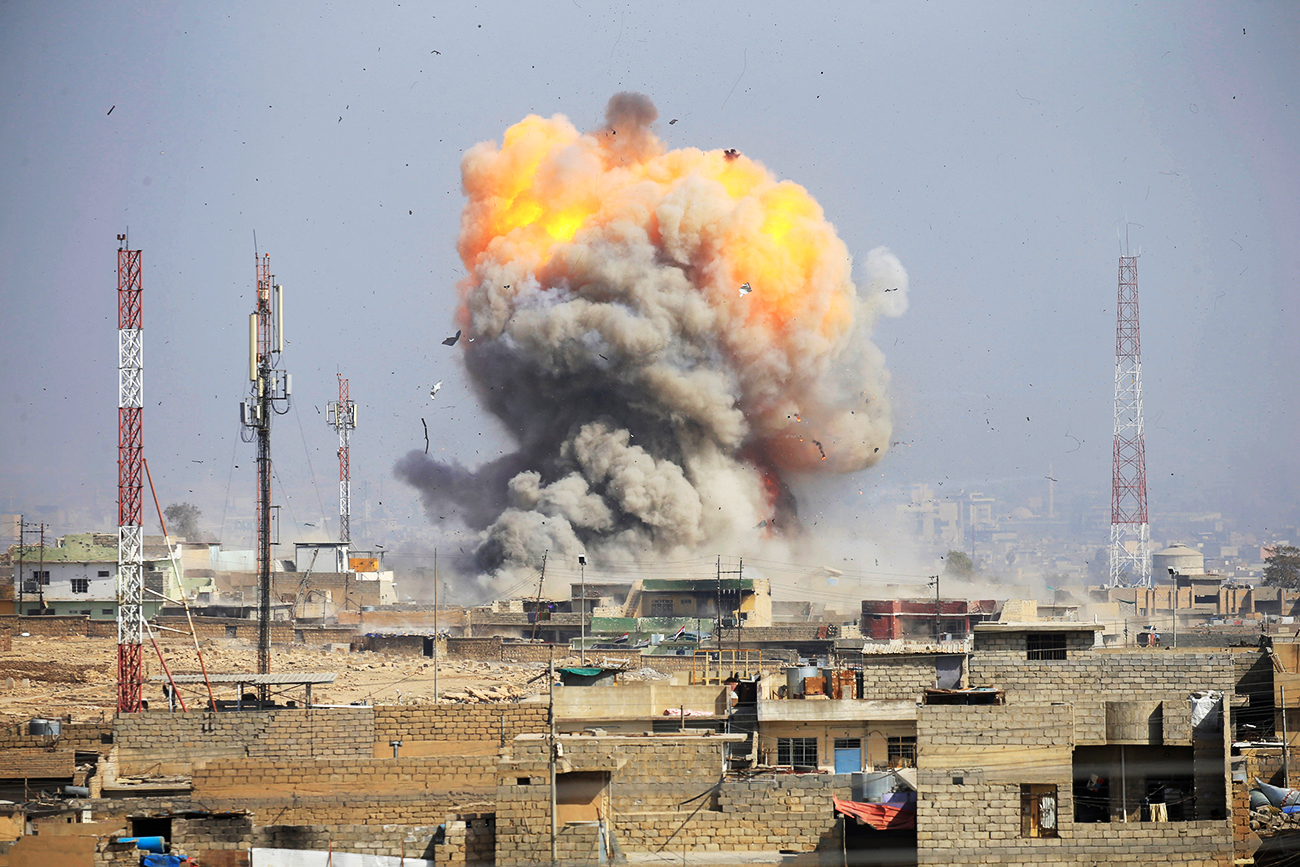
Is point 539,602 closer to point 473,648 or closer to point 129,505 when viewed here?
point 473,648

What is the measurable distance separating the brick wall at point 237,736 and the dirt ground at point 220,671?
6.33m

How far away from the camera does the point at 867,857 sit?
1517 cm

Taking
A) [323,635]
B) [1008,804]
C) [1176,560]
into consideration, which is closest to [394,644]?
[323,635]

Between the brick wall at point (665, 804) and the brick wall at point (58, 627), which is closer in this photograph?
the brick wall at point (665, 804)

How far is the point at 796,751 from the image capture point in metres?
18.9

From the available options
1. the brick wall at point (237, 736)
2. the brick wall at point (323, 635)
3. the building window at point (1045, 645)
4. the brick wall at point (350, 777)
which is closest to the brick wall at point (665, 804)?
the brick wall at point (350, 777)

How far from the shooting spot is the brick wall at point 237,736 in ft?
65.1

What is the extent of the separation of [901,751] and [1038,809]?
3569 mm

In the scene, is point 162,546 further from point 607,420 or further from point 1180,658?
point 1180,658

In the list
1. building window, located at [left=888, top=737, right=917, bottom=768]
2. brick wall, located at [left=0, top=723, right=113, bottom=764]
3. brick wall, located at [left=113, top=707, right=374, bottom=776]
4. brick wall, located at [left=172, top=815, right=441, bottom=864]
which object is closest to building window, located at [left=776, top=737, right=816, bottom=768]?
building window, located at [left=888, top=737, right=917, bottom=768]

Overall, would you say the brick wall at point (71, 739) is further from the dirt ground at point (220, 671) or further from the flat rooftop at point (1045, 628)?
the flat rooftop at point (1045, 628)

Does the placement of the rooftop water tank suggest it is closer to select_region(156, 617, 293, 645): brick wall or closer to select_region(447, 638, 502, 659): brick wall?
select_region(447, 638, 502, 659): brick wall

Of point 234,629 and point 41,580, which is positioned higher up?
point 41,580

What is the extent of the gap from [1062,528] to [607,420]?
64216mm
